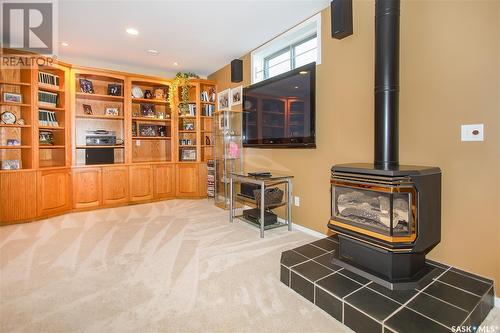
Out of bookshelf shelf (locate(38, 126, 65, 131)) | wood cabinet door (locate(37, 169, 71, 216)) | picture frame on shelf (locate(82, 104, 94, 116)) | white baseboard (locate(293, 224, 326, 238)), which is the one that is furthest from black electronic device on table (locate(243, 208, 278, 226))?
picture frame on shelf (locate(82, 104, 94, 116))

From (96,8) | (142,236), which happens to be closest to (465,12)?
(96,8)

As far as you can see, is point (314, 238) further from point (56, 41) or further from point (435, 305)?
point (56, 41)

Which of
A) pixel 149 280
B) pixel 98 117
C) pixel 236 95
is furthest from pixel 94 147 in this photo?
pixel 149 280

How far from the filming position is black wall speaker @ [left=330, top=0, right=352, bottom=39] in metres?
2.55

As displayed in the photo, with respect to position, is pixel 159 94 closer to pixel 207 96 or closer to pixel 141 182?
pixel 207 96

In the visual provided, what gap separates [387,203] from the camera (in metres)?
A: 1.70

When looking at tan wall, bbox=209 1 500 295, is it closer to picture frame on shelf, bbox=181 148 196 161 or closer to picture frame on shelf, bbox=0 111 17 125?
picture frame on shelf, bbox=181 148 196 161

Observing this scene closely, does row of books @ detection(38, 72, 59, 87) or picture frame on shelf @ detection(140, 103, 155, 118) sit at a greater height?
row of books @ detection(38, 72, 59, 87)

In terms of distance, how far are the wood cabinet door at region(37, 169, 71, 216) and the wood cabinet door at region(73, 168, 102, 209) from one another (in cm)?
10

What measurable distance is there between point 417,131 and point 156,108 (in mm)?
4673

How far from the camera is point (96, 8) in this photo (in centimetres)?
282

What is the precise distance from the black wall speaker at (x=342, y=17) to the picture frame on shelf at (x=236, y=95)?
2046 millimetres

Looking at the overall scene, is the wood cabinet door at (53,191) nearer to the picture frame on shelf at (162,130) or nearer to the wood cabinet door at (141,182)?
the wood cabinet door at (141,182)

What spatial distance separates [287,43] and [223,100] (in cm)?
177
